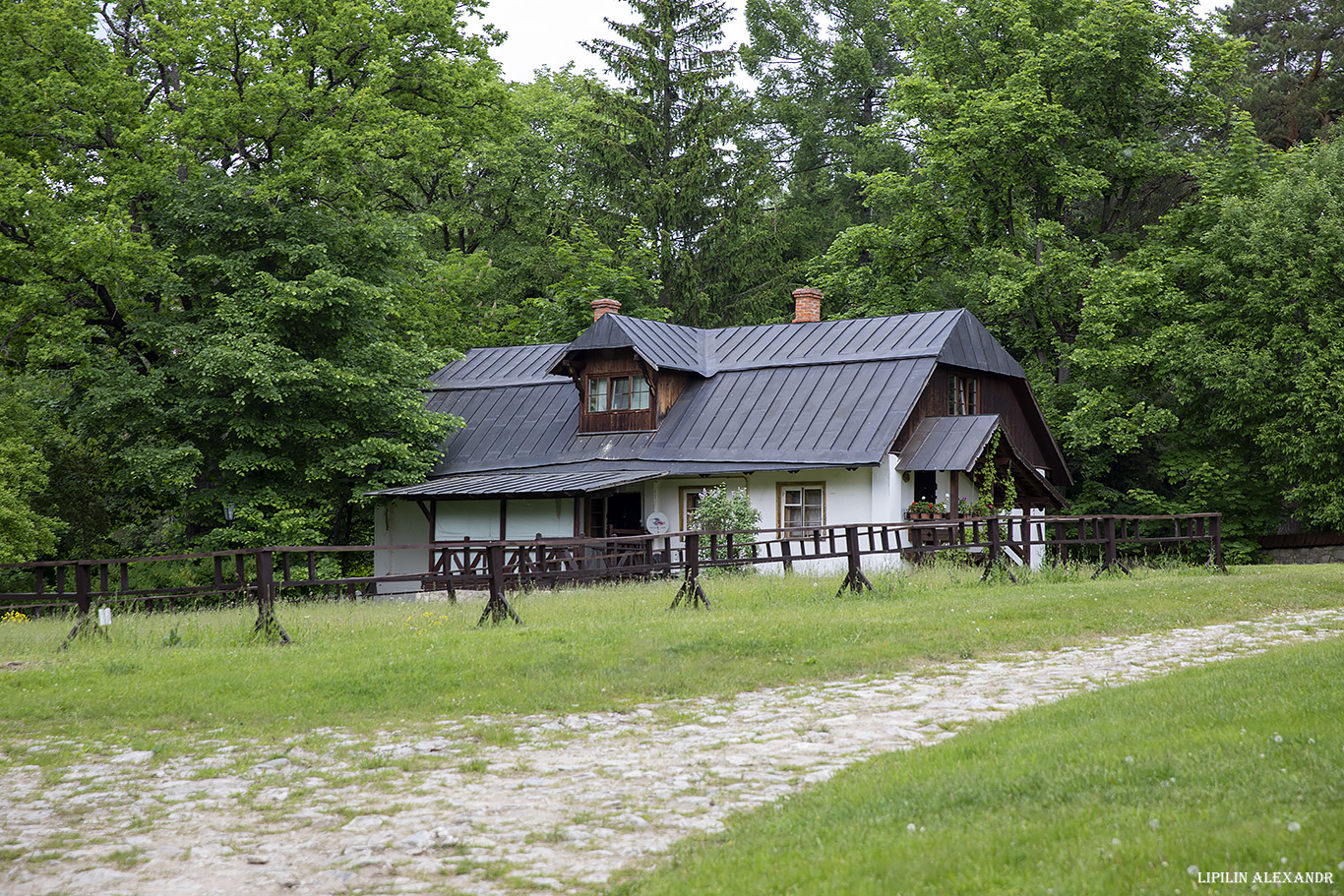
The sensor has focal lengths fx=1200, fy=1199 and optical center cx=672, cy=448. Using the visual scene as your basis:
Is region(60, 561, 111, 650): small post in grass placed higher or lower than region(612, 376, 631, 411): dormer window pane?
lower

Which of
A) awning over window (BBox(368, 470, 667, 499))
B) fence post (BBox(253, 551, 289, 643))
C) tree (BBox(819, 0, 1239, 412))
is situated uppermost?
tree (BBox(819, 0, 1239, 412))

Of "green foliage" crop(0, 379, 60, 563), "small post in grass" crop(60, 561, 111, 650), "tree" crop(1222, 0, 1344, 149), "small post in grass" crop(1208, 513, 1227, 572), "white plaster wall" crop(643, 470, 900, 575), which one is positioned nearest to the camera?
"small post in grass" crop(60, 561, 111, 650)

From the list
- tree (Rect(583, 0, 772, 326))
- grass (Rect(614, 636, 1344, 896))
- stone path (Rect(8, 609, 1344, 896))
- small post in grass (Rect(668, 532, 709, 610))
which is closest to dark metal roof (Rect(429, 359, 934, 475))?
small post in grass (Rect(668, 532, 709, 610))

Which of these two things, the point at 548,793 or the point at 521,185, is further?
the point at 521,185

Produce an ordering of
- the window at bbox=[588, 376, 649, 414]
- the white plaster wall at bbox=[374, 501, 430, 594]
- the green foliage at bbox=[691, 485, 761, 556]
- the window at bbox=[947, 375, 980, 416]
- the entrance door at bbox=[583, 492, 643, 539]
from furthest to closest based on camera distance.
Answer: the white plaster wall at bbox=[374, 501, 430, 594] < the window at bbox=[588, 376, 649, 414] < the window at bbox=[947, 375, 980, 416] < the entrance door at bbox=[583, 492, 643, 539] < the green foliage at bbox=[691, 485, 761, 556]

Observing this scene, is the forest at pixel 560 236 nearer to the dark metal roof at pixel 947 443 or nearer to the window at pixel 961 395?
the window at pixel 961 395

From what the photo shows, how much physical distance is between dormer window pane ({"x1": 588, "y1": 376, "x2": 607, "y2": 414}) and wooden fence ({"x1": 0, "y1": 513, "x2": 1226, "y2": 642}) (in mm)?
4444

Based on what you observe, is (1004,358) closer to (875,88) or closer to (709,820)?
(875,88)

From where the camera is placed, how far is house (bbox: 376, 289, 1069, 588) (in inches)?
985

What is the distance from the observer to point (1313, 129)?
122 feet

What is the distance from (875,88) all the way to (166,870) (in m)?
45.2

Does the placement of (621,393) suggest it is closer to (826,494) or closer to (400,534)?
(826,494)

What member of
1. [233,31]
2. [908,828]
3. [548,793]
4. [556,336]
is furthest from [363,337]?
[908,828]

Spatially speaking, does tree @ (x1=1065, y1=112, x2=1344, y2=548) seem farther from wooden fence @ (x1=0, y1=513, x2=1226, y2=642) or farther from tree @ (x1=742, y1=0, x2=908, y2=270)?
tree @ (x1=742, y1=0, x2=908, y2=270)
